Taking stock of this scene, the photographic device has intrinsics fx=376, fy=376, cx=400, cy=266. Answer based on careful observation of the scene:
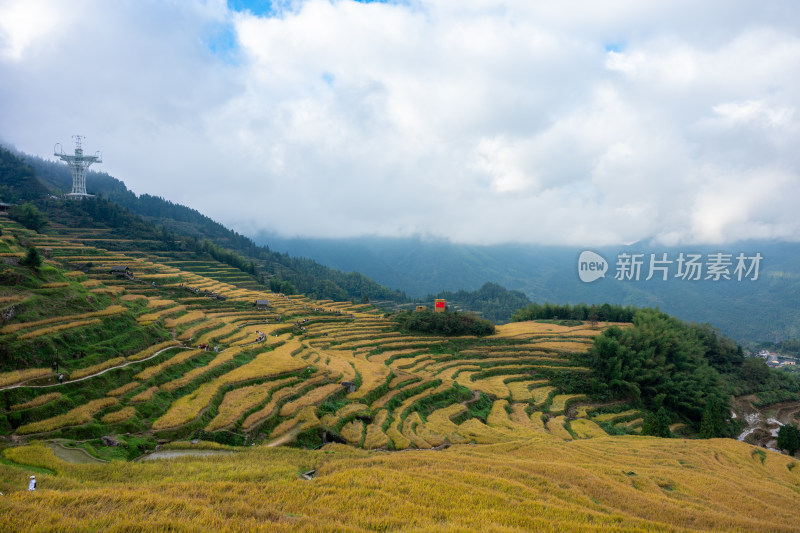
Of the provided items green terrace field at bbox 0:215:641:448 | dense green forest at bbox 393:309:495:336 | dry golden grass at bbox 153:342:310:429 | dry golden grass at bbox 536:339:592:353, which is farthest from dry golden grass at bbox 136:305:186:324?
dry golden grass at bbox 536:339:592:353

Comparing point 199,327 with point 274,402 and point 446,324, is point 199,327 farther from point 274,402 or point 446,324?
point 446,324

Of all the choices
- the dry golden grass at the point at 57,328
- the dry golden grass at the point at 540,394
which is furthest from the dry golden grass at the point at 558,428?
the dry golden grass at the point at 57,328

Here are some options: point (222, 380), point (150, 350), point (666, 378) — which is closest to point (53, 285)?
point (150, 350)

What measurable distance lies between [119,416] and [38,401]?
10.3ft

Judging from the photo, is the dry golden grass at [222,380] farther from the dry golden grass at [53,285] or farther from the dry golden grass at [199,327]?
the dry golden grass at [53,285]

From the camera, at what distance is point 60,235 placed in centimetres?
7294

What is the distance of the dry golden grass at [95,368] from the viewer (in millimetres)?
18688

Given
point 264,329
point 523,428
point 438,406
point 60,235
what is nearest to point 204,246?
point 60,235

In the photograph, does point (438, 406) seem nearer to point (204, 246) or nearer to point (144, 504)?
point (144, 504)

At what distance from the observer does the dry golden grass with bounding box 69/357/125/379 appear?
18.7 m

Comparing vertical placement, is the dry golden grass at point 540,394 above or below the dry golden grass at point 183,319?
below

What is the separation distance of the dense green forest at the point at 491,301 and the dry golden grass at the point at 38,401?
425 feet

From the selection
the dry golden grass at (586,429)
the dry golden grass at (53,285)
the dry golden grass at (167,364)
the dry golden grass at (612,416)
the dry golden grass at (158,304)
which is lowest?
the dry golden grass at (612,416)

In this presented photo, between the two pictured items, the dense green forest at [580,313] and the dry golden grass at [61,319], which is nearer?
the dry golden grass at [61,319]
